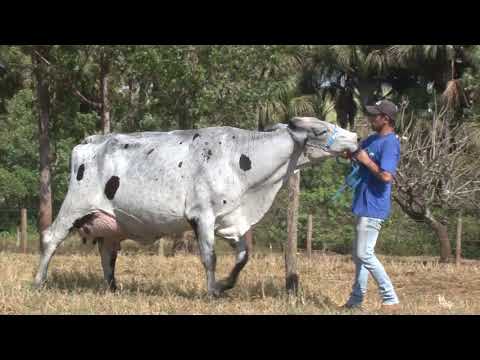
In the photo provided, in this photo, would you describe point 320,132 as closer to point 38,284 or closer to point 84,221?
point 84,221

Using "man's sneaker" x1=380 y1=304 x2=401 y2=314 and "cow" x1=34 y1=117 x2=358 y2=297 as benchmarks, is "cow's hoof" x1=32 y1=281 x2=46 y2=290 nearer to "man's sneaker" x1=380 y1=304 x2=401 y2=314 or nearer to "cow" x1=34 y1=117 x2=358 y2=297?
"cow" x1=34 y1=117 x2=358 y2=297

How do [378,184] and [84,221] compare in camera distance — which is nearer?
[378,184]

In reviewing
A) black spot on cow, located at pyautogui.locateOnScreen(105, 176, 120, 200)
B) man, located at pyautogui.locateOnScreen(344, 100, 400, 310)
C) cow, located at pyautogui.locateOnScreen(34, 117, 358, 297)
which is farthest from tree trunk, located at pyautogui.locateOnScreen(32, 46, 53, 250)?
man, located at pyautogui.locateOnScreen(344, 100, 400, 310)

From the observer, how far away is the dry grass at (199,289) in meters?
7.12

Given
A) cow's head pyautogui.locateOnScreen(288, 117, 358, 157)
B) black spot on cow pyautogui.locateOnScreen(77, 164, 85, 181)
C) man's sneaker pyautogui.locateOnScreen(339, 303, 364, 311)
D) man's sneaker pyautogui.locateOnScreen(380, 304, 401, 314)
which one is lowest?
man's sneaker pyautogui.locateOnScreen(339, 303, 364, 311)

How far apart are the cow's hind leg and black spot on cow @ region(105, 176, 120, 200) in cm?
152

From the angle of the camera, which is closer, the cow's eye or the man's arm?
the man's arm

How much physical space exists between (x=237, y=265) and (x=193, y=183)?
108 cm

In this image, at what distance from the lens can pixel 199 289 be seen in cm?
Result: 888

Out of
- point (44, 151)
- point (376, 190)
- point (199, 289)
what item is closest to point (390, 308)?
point (376, 190)

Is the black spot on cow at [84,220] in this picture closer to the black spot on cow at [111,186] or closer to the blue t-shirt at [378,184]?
the black spot on cow at [111,186]

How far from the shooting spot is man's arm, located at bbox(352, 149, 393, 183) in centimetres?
677

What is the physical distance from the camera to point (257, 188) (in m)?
8.12

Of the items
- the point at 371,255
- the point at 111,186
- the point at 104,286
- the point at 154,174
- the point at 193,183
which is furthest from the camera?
→ the point at 104,286
